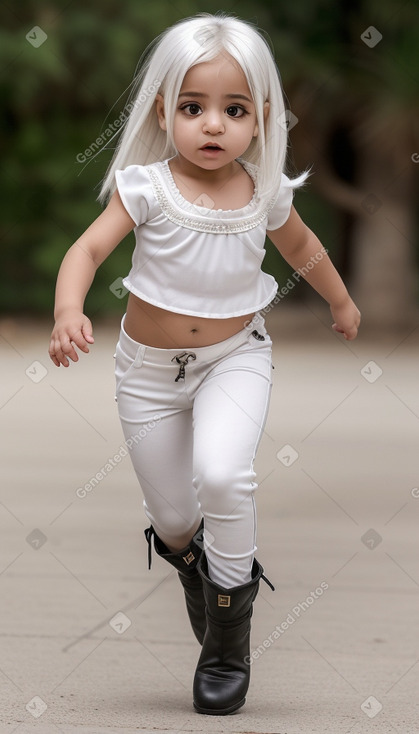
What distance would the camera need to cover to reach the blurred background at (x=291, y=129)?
13.4 metres

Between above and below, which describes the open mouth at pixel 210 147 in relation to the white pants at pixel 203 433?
above

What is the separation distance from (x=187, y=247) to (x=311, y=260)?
46cm

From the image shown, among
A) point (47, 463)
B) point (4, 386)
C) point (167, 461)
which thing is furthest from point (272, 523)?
point (4, 386)

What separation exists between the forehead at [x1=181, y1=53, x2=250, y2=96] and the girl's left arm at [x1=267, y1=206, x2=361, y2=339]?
0.43m

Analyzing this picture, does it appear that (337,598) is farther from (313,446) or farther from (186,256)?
(313,446)

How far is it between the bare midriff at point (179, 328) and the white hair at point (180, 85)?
0.31 m

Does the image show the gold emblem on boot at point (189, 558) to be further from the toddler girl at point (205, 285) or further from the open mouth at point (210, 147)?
the open mouth at point (210, 147)

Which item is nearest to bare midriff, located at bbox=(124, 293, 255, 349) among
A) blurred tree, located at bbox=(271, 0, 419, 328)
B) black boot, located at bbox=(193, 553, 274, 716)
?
black boot, located at bbox=(193, 553, 274, 716)

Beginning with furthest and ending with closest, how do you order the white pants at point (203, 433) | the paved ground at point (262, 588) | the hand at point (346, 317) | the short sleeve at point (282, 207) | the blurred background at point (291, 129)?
1. the blurred background at point (291, 129)
2. the hand at point (346, 317)
3. the short sleeve at point (282, 207)
4. the paved ground at point (262, 588)
5. the white pants at point (203, 433)

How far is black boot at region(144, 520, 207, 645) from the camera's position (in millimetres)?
3188

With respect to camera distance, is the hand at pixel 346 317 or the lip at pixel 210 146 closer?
the lip at pixel 210 146

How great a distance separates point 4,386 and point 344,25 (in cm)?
674

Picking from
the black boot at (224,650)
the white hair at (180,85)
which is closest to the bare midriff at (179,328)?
the white hair at (180,85)

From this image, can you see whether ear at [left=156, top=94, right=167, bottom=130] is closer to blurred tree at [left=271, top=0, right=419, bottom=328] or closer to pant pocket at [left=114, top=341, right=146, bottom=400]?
pant pocket at [left=114, top=341, right=146, bottom=400]
